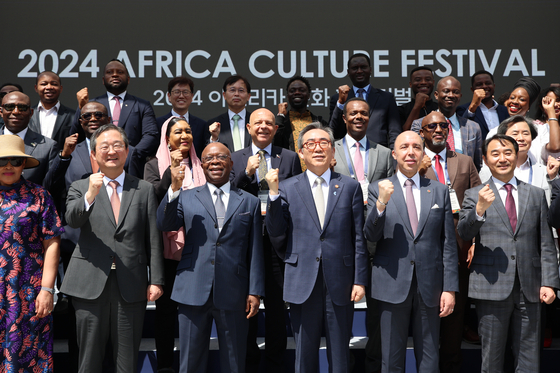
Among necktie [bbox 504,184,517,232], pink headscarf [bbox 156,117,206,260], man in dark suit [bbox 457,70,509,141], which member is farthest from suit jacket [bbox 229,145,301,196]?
man in dark suit [bbox 457,70,509,141]

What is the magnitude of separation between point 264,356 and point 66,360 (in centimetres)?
132

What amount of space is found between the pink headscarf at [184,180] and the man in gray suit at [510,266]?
5.46ft

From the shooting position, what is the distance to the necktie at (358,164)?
400cm

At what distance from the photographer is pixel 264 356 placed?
3.84 meters

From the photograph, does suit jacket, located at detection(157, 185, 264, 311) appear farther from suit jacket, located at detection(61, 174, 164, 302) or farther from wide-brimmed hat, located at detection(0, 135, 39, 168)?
wide-brimmed hat, located at detection(0, 135, 39, 168)

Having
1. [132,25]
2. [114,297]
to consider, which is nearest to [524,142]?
[114,297]

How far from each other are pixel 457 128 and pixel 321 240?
182 cm

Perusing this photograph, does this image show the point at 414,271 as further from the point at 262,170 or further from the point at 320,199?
the point at 262,170

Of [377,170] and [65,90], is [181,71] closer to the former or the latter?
[65,90]

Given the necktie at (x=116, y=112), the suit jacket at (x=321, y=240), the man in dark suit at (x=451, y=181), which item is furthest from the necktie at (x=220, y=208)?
the necktie at (x=116, y=112)

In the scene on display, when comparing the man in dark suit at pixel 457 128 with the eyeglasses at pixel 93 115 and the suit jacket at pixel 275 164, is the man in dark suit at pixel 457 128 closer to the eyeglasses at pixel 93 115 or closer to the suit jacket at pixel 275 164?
the suit jacket at pixel 275 164

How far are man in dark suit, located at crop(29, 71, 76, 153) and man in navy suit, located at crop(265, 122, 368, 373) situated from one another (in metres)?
2.20

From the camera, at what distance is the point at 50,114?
4.73 m

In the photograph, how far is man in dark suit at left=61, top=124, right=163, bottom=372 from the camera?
3184 millimetres
